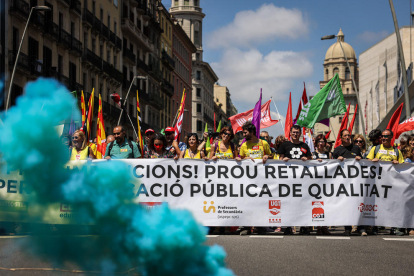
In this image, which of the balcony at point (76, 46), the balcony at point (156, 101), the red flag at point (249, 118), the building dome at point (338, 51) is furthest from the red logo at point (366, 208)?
the building dome at point (338, 51)

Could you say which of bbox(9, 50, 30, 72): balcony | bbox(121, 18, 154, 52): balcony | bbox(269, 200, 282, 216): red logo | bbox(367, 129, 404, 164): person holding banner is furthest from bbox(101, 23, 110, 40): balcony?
bbox(269, 200, 282, 216): red logo

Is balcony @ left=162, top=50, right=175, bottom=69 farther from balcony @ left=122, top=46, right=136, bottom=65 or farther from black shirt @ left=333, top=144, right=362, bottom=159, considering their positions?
black shirt @ left=333, top=144, right=362, bottom=159

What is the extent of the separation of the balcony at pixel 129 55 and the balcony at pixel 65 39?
45.1 ft

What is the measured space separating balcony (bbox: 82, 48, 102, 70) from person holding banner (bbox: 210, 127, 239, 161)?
1216 inches

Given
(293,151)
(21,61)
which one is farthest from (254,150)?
(21,61)

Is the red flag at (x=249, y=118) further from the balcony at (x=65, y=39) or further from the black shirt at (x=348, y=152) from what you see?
the balcony at (x=65, y=39)

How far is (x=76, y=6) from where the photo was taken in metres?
38.7

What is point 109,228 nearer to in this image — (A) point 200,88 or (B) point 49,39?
(B) point 49,39

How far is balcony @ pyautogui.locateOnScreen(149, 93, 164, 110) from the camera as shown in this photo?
60.3 metres

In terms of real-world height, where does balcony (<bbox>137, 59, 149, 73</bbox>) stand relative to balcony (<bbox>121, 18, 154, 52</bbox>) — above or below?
below

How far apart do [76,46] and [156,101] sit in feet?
78.6

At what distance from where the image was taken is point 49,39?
33.7 metres

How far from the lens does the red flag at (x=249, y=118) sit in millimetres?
19266

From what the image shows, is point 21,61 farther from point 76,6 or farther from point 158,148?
point 158,148
